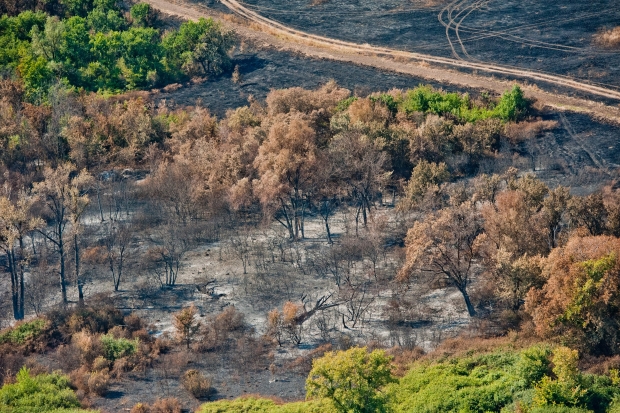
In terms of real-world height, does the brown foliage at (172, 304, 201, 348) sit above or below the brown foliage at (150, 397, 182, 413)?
above

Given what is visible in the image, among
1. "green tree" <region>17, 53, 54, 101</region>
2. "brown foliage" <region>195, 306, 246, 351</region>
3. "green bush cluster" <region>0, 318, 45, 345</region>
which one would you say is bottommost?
"green bush cluster" <region>0, 318, 45, 345</region>

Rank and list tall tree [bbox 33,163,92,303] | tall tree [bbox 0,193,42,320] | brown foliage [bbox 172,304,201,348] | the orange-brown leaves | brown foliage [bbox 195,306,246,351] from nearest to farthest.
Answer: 1. brown foliage [bbox 195,306,246,351]
2. brown foliage [bbox 172,304,201,348]
3. tall tree [bbox 0,193,42,320]
4. tall tree [bbox 33,163,92,303]
5. the orange-brown leaves

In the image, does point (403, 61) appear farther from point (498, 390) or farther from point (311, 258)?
point (498, 390)

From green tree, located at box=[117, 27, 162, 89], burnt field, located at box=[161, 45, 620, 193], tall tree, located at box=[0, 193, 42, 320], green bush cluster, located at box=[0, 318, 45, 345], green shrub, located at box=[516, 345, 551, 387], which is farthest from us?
green tree, located at box=[117, 27, 162, 89]

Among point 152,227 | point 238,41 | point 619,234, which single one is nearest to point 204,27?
point 238,41

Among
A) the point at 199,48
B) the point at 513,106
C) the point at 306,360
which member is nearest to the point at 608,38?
the point at 513,106

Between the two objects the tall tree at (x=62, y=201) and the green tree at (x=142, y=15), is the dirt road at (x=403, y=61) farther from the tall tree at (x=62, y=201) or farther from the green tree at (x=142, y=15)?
the tall tree at (x=62, y=201)

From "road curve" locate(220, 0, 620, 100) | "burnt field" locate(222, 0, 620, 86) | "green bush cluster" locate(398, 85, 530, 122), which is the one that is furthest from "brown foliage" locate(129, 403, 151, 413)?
"burnt field" locate(222, 0, 620, 86)

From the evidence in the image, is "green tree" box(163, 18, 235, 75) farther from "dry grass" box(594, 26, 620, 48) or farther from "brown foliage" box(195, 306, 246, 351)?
"brown foliage" box(195, 306, 246, 351)

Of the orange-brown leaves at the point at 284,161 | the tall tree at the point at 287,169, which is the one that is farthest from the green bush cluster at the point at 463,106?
the orange-brown leaves at the point at 284,161
